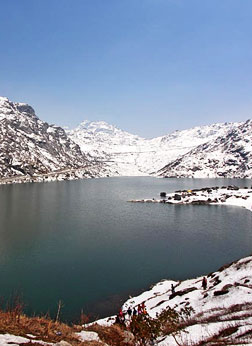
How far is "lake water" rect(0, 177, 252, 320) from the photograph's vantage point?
4719cm

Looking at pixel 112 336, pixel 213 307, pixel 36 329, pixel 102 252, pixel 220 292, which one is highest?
pixel 36 329

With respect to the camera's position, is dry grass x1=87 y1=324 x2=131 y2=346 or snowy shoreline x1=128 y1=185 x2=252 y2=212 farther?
snowy shoreline x1=128 y1=185 x2=252 y2=212

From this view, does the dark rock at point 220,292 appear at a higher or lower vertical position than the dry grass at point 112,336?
lower

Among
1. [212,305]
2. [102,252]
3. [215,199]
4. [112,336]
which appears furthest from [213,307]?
[215,199]

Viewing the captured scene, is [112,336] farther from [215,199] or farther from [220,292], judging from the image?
[215,199]

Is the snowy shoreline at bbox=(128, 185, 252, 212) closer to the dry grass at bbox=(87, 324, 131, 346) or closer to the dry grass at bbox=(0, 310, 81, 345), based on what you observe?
the dry grass at bbox=(87, 324, 131, 346)

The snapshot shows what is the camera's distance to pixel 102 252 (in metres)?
67.9

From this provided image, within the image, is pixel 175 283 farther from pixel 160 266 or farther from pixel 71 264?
pixel 71 264

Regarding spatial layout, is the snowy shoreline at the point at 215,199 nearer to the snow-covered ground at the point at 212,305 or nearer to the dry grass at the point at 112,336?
the snow-covered ground at the point at 212,305

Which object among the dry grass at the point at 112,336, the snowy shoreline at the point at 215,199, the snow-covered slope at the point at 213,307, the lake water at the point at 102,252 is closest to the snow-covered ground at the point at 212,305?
the snow-covered slope at the point at 213,307

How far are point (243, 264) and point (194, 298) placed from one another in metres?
10.7

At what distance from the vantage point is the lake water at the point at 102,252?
4719 centimetres

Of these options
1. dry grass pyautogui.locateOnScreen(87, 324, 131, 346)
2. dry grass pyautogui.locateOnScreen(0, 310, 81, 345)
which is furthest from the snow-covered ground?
dry grass pyautogui.locateOnScreen(0, 310, 81, 345)

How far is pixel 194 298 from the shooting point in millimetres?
33812
